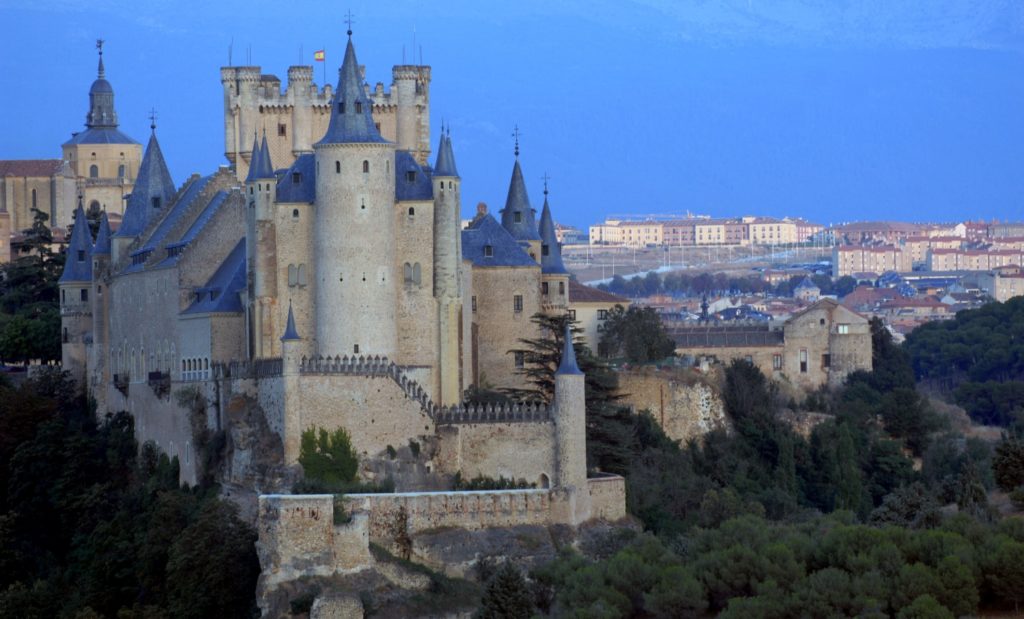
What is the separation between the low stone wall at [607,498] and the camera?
57.9 m

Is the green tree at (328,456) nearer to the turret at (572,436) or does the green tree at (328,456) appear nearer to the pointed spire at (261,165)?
the turret at (572,436)

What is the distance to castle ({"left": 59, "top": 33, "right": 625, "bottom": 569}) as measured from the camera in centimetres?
5706

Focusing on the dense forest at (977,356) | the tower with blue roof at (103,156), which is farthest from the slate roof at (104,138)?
the dense forest at (977,356)

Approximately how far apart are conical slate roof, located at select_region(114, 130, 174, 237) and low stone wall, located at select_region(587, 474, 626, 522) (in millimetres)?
18558

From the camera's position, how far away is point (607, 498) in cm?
5828

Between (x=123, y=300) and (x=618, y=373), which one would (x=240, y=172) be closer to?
(x=123, y=300)

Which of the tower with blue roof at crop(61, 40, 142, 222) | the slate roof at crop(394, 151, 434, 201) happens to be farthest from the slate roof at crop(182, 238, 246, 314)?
the tower with blue roof at crop(61, 40, 142, 222)

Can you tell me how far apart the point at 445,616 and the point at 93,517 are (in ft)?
49.6

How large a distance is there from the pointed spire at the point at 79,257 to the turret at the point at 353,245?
16.7m

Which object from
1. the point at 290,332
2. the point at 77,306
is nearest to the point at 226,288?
the point at 290,332

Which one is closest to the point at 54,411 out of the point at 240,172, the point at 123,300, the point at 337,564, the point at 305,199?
the point at 123,300

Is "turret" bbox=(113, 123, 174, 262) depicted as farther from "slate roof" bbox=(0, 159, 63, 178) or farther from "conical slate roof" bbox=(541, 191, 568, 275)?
"slate roof" bbox=(0, 159, 63, 178)

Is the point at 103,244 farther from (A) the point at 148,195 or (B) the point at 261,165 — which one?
(B) the point at 261,165

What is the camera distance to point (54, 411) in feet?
234
